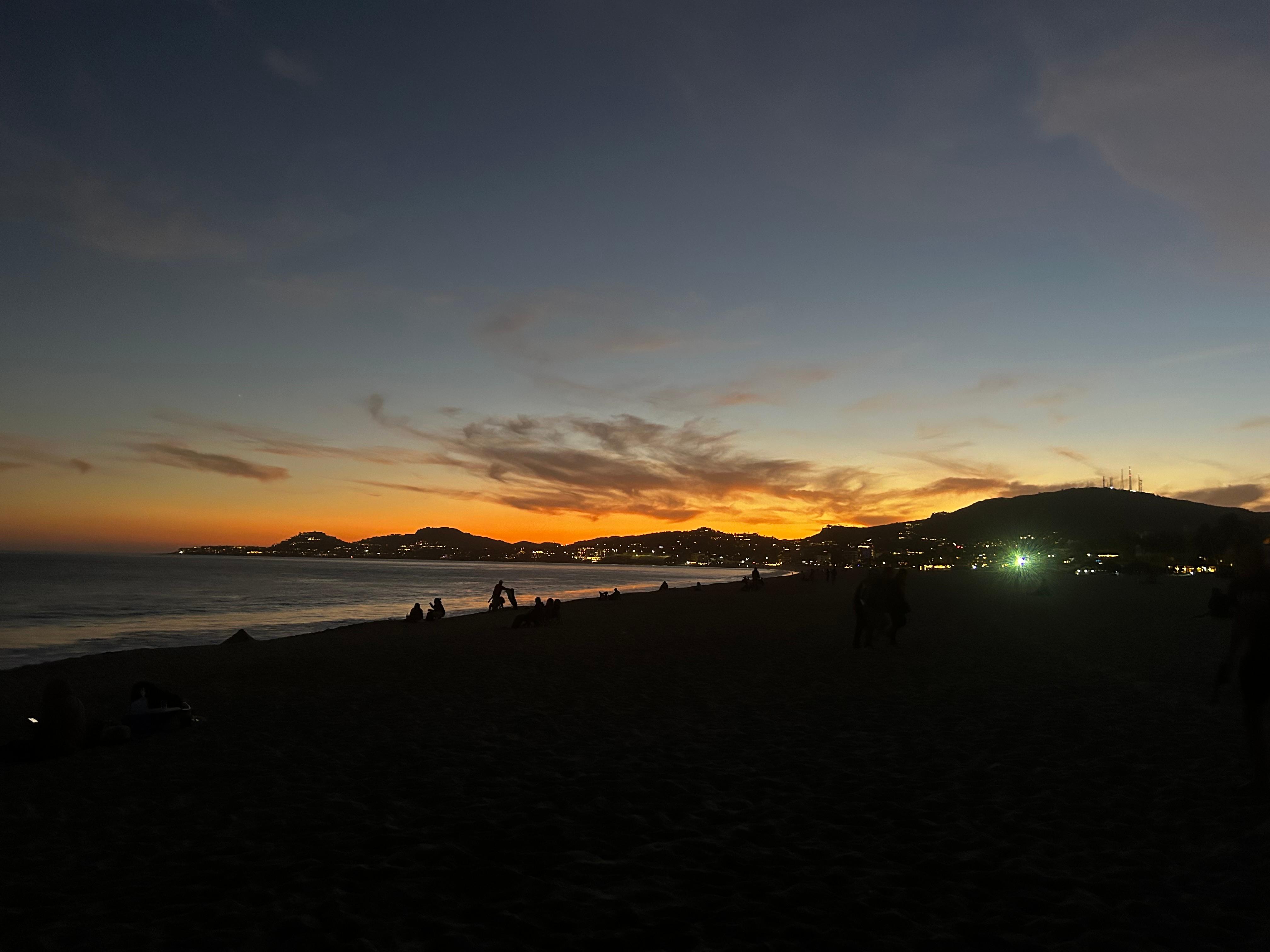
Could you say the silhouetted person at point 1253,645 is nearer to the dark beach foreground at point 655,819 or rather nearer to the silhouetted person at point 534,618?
the dark beach foreground at point 655,819

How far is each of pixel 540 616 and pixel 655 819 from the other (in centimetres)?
2190

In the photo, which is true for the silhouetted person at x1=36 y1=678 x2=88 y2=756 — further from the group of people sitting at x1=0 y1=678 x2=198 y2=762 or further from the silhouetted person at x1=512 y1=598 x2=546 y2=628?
the silhouetted person at x1=512 y1=598 x2=546 y2=628

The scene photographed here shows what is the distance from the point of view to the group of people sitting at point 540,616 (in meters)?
27.3

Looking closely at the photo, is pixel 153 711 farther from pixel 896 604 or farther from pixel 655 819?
pixel 896 604

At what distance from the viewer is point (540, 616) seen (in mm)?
27984

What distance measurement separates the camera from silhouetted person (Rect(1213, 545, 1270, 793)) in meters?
6.57

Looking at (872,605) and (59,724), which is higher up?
(872,605)

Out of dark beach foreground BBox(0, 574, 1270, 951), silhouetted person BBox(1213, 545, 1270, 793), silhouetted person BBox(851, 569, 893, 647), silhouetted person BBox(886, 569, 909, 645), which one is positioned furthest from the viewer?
silhouetted person BBox(886, 569, 909, 645)

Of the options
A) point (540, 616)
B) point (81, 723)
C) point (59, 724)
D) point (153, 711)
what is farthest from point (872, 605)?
point (59, 724)

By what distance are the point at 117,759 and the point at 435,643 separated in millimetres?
13799

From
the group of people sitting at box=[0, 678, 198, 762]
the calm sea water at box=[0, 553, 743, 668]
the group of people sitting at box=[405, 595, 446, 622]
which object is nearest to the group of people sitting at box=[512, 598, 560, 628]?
the group of people sitting at box=[405, 595, 446, 622]

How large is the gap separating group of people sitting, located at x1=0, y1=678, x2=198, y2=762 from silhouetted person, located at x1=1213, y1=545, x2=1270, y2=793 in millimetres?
12307

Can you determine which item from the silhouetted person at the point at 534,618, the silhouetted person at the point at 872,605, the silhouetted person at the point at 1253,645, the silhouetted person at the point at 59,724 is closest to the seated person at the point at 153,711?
the silhouetted person at the point at 59,724

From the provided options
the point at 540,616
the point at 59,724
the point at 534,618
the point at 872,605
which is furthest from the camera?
the point at 540,616
